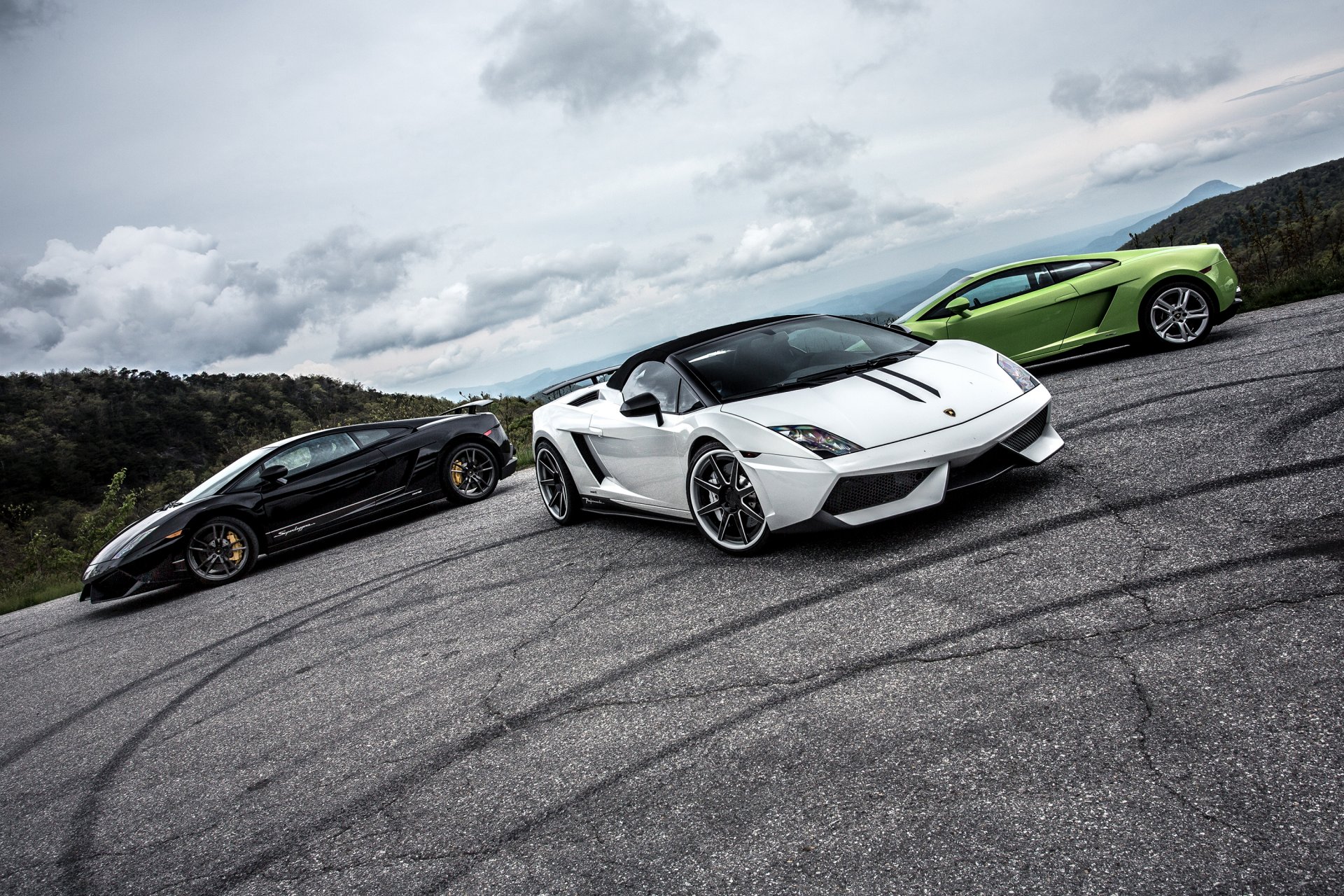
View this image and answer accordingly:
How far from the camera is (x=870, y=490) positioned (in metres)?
4.54

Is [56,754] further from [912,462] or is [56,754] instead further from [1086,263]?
[1086,263]

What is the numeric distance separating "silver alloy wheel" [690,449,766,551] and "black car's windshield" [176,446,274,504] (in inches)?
242

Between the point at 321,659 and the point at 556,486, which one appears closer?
the point at 321,659

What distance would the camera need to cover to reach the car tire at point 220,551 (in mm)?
8789

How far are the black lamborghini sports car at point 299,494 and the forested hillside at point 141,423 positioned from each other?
17.7 meters

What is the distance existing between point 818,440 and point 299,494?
264 inches

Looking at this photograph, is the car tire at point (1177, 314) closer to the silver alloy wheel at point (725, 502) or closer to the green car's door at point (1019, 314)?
the green car's door at point (1019, 314)

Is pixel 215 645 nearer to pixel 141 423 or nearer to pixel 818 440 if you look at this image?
pixel 818 440

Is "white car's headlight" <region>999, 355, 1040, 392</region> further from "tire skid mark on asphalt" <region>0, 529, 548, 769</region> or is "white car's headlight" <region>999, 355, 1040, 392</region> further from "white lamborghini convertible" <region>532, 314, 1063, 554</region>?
"tire skid mark on asphalt" <region>0, 529, 548, 769</region>

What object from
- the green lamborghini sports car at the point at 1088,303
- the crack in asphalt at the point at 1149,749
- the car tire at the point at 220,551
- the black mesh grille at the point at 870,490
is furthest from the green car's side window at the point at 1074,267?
the car tire at the point at 220,551

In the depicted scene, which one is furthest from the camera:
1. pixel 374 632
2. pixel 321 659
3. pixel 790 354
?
pixel 790 354

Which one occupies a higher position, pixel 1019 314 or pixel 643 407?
pixel 643 407

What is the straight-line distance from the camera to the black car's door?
9.27 metres

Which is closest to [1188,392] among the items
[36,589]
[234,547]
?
[234,547]
